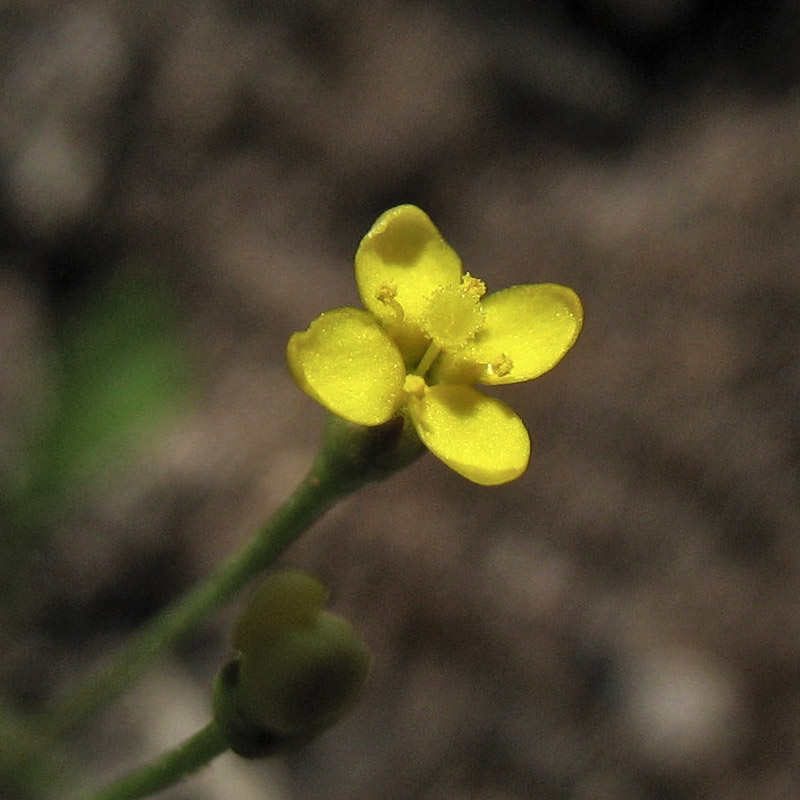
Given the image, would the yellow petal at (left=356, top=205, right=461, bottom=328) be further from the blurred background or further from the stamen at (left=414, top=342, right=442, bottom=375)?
the blurred background

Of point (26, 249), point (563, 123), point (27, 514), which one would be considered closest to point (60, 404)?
point (27, 514)

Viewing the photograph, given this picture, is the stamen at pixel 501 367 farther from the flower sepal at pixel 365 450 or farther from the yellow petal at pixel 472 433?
the flower sepal at pixel 365 450

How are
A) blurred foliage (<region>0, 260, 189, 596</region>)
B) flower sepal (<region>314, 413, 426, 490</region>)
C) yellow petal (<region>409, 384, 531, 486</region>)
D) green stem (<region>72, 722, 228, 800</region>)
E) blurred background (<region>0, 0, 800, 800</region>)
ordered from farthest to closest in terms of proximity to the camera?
blurred background (<region>0, 0, 800, 800</region>), blurred foliage (<region>0, 260, 189, 596</region>), green stem (<region>72, 722, 228, 800</region>), flower sepal (<region>314, 413, 426, 490</region>), yellow petal (<region>409, 384, 531, 486</region>)

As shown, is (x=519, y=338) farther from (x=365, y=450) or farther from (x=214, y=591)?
(x=214, y=591)

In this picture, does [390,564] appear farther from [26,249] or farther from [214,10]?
[214,10]

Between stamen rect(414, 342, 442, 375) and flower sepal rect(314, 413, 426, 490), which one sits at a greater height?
stamen rect(414, 342, 442, 375)

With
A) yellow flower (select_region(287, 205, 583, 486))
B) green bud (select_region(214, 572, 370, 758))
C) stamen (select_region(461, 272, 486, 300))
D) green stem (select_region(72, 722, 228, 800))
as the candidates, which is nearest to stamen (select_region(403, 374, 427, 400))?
yellow flower (select_region(287, 205, 583, 486))

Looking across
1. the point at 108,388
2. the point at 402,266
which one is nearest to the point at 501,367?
the point at 402,266
